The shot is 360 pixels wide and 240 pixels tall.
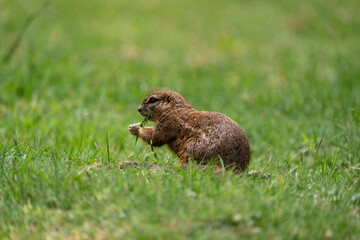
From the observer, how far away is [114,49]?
1017 cm

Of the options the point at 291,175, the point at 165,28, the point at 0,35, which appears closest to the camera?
the point at 291,175

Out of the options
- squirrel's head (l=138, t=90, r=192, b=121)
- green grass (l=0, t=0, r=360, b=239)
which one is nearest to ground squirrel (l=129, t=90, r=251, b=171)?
squirrel's head (l=138, t=90, r=192, b=121)

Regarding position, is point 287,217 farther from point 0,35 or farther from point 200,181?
point 0,35

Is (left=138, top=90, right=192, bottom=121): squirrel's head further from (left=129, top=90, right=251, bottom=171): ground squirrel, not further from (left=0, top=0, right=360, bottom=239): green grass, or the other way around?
(left=0, top=0, right=360, bottom=239): green grass

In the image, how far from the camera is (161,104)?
4.60 m

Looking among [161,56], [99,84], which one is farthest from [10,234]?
[161,56]

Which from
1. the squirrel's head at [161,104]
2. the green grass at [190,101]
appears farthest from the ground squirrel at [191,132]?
the green grass at [190,101]

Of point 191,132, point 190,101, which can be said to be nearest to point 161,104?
point 191,132

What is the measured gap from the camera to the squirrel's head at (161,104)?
4555mm

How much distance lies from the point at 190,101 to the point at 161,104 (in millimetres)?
3173

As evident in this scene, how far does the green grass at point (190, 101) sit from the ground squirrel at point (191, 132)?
0.20 metres

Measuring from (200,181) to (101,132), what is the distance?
2891mm

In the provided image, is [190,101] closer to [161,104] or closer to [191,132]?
[161,104]

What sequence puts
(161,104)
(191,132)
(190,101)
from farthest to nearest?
(190,101)
(161,104)
(191,132)
